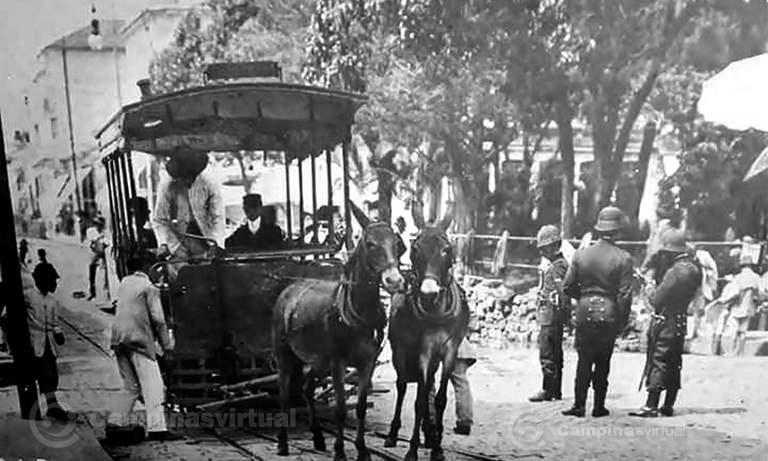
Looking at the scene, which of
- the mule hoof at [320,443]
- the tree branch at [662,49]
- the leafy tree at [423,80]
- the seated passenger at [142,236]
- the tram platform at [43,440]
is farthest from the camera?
the tram platform at [43,440]

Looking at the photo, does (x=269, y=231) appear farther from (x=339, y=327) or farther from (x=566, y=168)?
(x=566, y=168)

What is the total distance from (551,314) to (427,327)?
1.66ft

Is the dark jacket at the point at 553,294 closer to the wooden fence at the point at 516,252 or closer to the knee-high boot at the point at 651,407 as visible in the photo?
the wooden fence at the point at 516,252

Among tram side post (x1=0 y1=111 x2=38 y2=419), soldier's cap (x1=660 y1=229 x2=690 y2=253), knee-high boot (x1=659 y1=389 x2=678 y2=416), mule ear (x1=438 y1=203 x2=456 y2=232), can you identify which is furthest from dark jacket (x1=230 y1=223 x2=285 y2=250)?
knee-high boot (x1=659 y1=389 x2=678 y2=416)

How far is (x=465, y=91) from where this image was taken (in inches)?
126

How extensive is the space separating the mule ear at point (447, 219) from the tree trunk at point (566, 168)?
43cm

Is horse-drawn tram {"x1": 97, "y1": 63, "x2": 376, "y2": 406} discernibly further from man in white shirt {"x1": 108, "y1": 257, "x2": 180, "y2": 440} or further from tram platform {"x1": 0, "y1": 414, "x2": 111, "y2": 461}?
tram platform {"x1": 0, "y1": 414, "x2": 111, "y2": 461}

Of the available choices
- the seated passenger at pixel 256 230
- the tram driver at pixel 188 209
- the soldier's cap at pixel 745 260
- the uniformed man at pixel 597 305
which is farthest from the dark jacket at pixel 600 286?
the tram driver at pixel 188 209

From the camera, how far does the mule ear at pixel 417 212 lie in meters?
3.12

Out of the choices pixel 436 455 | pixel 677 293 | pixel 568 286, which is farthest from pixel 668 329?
pixel 436 455

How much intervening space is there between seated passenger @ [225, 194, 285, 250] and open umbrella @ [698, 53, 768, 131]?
1.71 meters

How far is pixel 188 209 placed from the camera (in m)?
3.24

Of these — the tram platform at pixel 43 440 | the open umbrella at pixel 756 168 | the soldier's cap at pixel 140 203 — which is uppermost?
the open umbrella at pixel 756 168

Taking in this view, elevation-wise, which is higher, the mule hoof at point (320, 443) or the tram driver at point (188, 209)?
the tram driver at point (188, 209)
